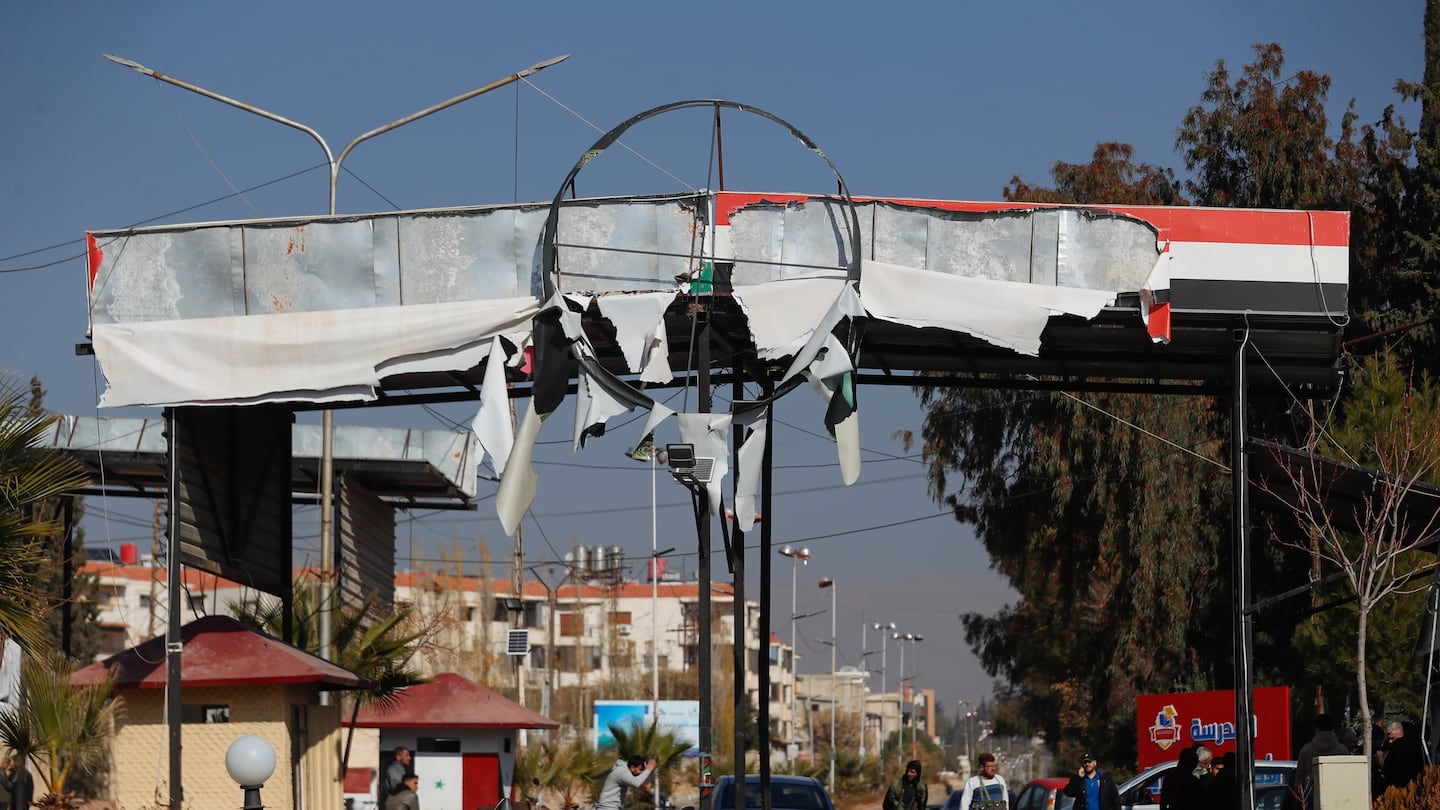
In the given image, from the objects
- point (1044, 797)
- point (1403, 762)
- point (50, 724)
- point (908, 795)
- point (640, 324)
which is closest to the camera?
point (50, 724)

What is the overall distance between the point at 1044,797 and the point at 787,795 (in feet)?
15.2

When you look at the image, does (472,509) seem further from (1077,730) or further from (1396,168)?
(1077,730)

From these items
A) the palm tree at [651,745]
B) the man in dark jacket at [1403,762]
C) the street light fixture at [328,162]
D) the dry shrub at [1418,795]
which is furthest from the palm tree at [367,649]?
the palm tree at [651,745]

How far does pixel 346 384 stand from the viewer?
1861cm

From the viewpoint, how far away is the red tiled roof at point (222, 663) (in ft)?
62.8

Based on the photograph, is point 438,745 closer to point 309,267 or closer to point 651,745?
point 309,267

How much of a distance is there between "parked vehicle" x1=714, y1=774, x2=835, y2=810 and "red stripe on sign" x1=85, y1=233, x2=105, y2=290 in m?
10.0

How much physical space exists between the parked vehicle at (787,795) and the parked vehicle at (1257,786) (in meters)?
3.94

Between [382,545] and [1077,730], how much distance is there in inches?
1084

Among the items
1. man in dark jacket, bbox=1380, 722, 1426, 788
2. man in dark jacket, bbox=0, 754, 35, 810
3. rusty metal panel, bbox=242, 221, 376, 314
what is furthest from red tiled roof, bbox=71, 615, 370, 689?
man in dark jacket, bbox=1380, 722, 1426, 788

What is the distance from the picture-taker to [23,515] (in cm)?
1544

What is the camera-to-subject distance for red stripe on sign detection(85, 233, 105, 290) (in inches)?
752

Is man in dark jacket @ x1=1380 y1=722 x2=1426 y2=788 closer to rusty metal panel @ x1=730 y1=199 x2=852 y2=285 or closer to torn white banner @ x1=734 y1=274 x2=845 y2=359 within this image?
torn white banner @ x1=734 y1=274 x2=845 y2=359

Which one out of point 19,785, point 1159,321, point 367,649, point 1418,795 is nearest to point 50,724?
point 19,785
